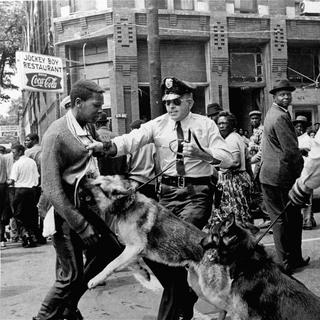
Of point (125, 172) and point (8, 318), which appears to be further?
point (125, 172)

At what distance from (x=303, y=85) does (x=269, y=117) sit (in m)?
15.2

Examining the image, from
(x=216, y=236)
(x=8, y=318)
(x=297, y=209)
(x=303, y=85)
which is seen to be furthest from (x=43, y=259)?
(x=303, y=85)

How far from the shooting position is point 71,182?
12.5 feet

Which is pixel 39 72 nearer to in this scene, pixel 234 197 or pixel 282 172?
pixel 234 197

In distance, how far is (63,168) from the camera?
3.78m

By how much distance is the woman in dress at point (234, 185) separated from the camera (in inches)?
275

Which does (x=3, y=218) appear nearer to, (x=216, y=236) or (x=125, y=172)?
(x=125, y=172)

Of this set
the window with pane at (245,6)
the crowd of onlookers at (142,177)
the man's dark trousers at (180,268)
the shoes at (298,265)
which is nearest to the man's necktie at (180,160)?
the man's dark trousers at (180,268)

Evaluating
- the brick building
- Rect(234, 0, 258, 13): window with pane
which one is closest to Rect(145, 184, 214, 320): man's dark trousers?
the brick building

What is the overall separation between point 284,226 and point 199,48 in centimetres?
1453

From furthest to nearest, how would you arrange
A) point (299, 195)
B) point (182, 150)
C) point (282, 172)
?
point (282, 172)
point (182, 150)
point (299, 195)

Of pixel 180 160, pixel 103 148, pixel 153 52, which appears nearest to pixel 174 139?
pixel 180 160

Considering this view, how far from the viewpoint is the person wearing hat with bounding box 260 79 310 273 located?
571 cm

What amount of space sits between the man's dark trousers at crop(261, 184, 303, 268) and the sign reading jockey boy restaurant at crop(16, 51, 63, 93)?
11.8 meters
